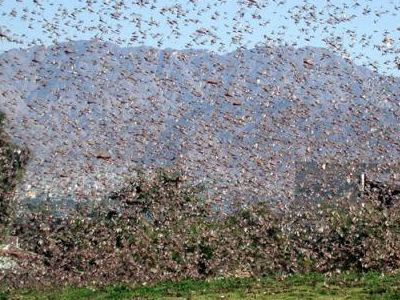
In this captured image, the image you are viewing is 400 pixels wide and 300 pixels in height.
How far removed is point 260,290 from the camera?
3177cm

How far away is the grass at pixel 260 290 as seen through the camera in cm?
2973

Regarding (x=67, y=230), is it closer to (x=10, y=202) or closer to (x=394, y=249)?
(x=10, y=202)

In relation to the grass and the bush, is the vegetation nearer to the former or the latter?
the bush

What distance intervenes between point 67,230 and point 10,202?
10.00m

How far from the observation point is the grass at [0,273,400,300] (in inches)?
1171

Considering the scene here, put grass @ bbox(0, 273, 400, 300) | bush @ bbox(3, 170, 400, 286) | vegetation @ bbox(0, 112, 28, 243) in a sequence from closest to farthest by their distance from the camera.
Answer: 1. grass @ bbox(0, 273, 400, 300)
2. bush @ bbox(3, 170, 400, 286)
3. vegetation @ bbox(0, 112, 28, 243)

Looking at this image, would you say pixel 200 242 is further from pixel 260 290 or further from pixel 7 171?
pixel 7 171

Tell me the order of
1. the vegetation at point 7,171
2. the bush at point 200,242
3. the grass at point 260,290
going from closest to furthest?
the grass at point 260,290 < the bush at point 200,242 < the vegetation at point 7,171

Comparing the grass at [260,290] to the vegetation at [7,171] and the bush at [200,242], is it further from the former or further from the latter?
the vegetation at [7,171]

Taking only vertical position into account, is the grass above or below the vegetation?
above

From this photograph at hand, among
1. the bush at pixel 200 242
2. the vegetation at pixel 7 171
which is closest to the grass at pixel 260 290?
the bush at pixel 200 242

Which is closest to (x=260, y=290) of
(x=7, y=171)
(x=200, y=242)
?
(x=200, y=242)

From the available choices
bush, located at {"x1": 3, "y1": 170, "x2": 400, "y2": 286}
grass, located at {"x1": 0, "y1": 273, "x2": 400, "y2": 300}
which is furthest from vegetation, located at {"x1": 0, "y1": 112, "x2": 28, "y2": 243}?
grass, located at {"x1": 0, "y1": 273, "x2": 400, "y2": 300}

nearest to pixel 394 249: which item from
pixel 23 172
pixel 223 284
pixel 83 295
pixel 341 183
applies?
pixel 223 284
